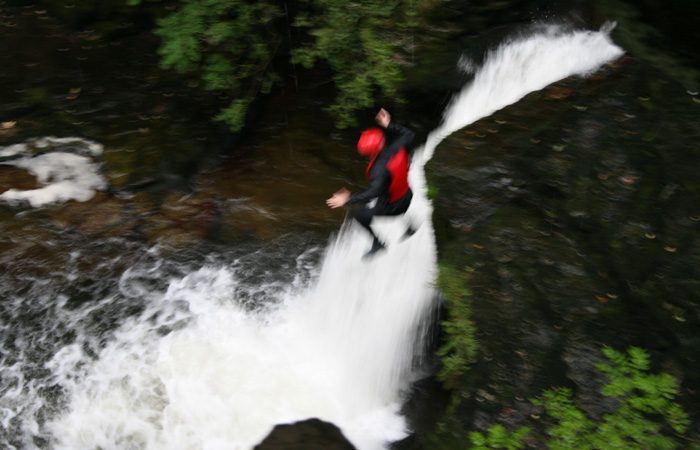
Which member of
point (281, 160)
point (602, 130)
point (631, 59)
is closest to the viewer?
point (602, 130)

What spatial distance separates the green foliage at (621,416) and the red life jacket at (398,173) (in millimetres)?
2149

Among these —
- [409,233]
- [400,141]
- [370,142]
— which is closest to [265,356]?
[409,233]

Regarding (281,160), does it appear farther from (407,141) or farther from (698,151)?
(698,151)

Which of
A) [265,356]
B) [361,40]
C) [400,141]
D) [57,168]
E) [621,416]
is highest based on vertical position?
[361,40]

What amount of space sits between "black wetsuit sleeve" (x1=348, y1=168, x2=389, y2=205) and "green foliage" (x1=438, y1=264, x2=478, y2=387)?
0.83 meters

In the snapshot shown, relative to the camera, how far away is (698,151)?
465 centimetres

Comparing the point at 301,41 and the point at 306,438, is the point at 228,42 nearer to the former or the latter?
the point at 301,41

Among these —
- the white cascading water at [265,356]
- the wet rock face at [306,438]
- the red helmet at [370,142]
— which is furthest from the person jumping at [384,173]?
the wet rock face at [306,438]

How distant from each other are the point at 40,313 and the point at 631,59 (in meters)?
6.24

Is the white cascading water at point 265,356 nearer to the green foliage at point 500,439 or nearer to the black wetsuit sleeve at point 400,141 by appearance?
the black wetsuit sleeve at point 400,141

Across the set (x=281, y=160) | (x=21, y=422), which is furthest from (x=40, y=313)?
(x=281, y=160)

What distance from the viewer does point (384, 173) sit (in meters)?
5.35

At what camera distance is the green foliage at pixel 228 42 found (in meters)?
6.94

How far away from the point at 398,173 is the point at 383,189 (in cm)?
22
